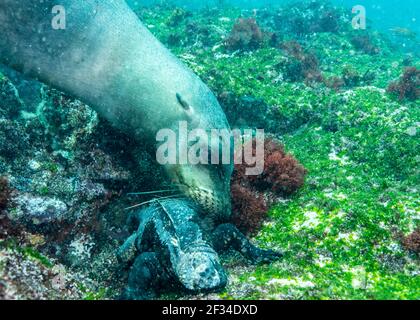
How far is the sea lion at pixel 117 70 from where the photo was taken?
3.78 meters

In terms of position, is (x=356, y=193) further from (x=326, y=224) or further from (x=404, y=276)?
(x=404, y=276)

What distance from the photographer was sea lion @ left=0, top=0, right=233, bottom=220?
12.4 feet

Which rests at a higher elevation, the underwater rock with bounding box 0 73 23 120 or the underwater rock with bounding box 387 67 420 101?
the underwater rock with bounding box 387 67 420 101

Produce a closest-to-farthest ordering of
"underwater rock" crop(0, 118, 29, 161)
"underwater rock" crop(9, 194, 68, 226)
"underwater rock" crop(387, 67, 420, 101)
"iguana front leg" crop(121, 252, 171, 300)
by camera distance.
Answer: "iguana front leg" crop(121, 252, 171, 300)
"underwater rock" crop(9, 194, 68, 226)
"underwater rock" crop(0, 118, 29, 161)
"underwater rock" crop(387, 67, 420, 101)

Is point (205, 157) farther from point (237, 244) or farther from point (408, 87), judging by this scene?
point (408, 87)

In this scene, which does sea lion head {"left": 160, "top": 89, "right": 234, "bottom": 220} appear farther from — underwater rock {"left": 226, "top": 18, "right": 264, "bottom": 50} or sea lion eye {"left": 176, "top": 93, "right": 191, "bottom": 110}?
underwater rock {"left": 226, "top": 18, "right": 264, "bottom": 50}

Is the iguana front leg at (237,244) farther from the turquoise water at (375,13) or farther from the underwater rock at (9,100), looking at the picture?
the turquoise water at (375,13)

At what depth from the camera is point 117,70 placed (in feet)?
12.8

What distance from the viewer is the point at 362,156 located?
6336mm

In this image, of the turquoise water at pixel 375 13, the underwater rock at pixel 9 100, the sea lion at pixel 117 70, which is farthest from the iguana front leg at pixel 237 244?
the turquoise water at pixel 375 13

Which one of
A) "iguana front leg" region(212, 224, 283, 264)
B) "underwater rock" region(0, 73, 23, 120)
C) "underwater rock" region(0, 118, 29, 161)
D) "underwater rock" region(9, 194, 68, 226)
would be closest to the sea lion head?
"iguana front leg" region(212, 224, 283, 264)

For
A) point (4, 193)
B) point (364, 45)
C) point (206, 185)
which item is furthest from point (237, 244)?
point (364, 45)
